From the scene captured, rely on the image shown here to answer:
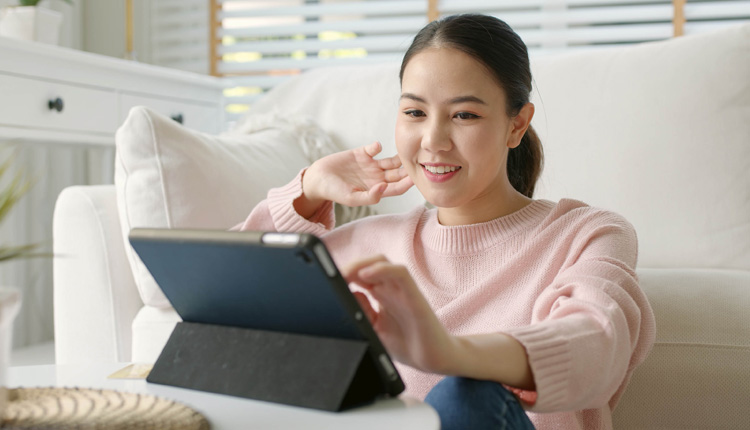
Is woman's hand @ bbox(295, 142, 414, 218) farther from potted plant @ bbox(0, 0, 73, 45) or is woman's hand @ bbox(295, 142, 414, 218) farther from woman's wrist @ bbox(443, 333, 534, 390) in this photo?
potted plant @ bbox(0, 0, 73, 45)

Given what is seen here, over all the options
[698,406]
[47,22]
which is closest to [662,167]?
[698,406]

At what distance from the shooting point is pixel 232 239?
67 cm

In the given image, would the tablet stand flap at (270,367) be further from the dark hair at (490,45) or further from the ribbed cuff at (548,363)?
the dark hair at (490,45)

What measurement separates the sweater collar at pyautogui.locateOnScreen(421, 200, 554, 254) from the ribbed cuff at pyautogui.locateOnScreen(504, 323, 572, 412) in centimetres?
39

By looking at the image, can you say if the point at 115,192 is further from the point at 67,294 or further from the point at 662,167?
the point at 662,167

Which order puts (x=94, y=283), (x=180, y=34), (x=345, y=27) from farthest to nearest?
(x=180, y=34), (x=345, y=27), (x=94, y=283)

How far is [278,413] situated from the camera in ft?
2.20

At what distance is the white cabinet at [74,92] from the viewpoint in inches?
72.9

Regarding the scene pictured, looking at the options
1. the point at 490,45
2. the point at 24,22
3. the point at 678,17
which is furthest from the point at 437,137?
the point at 678,17

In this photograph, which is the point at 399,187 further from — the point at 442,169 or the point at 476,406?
the point at 476,406

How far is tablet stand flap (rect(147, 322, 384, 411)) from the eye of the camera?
0.67 metres

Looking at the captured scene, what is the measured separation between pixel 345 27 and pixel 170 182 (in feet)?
5.33

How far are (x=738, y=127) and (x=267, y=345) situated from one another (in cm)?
122

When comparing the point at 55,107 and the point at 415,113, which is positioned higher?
the point at 415,113
